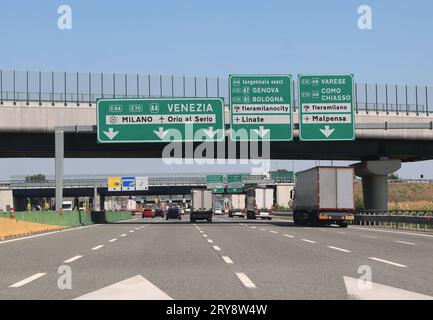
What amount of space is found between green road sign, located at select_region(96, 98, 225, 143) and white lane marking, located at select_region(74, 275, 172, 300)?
2601 centimetres

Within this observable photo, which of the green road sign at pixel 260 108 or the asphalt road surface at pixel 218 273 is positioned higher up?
the green road sign at pixel 260 108

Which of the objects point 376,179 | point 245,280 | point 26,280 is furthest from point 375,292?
point 376,179

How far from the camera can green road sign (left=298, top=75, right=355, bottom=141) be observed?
3534cm

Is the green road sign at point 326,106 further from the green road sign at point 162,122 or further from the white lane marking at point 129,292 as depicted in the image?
the white lane marking at point 129,292

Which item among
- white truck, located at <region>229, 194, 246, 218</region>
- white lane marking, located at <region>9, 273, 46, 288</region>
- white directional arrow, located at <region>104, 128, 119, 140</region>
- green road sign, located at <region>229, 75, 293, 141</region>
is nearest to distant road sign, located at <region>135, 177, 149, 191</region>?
white truck, located at <region>229, 194, 246, 218</region>

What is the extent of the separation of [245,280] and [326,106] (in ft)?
86.0

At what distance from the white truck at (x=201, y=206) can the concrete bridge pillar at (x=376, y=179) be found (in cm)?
1477

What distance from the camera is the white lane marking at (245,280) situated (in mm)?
9562

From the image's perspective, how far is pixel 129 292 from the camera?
887cm

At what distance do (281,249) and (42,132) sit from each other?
25.2m

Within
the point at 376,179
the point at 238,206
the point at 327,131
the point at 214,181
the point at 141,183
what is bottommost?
the point at 238,206

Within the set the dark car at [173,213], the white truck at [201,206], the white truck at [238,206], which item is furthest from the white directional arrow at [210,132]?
the white truck at [238,206]

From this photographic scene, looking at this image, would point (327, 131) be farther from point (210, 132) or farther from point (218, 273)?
point (218, 273)
